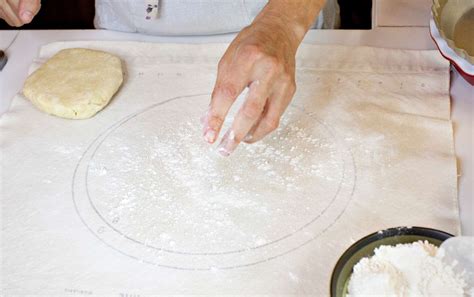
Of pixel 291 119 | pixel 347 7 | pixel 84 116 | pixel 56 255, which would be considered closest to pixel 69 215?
pixel 56 255

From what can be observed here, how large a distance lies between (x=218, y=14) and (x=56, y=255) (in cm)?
56

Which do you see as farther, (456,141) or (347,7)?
(347,7)

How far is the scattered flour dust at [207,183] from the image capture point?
0.77 metres

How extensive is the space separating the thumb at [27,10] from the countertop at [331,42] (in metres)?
0.13

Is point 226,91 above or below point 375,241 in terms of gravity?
above

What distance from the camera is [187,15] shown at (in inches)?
43.8

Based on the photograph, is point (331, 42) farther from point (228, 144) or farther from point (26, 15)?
point (26, 15)

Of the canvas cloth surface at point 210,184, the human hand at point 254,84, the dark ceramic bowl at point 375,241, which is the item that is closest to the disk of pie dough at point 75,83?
the canvas cloth surface at point 210,184

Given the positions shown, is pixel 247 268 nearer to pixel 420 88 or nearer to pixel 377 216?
pixel 377 216

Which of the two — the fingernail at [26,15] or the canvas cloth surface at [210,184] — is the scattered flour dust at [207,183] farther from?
the fingernail at [26,15]

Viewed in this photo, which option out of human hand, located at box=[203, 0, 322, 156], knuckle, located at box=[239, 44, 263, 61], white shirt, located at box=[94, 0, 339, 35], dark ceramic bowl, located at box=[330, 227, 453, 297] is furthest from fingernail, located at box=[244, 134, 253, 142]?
white shirt, located at box=[94, 0, 339, 35]

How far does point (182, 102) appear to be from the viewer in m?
0.99

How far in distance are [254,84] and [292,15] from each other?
0.17 metres

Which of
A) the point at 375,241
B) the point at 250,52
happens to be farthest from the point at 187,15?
the point at 375,241
